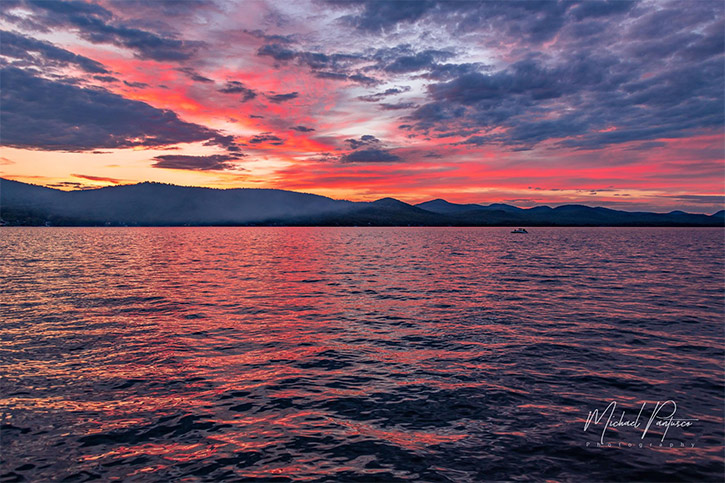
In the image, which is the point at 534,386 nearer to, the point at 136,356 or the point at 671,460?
the point at 671,460

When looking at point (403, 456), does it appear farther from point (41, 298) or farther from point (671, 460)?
point (41, 298)

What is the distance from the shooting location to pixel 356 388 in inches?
579

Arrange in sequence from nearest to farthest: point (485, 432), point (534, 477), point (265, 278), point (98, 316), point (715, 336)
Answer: point (534, 477)
point (485, 432)
point (715, 336)
point (98, 316)
point (265, 278)

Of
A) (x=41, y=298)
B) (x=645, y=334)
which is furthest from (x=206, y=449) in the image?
(x=41, y=298)

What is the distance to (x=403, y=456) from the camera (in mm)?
10352

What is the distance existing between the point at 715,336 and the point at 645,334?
12.0 ft

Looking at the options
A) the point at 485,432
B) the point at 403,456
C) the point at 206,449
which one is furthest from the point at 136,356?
the point at 485,432

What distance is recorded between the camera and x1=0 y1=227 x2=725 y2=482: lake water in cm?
1016

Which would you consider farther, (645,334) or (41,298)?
(41,298)

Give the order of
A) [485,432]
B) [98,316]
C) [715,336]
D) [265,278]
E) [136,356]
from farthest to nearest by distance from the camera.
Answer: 1. [265,278]
2. [98,316]
3. [715,336]
4. [136,356]
5. [485,432]

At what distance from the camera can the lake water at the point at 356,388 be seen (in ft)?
33.3

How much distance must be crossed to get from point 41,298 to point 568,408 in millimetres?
37198

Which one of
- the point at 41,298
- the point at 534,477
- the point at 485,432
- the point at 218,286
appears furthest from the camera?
the point at 218,286

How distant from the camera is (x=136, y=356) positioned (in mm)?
18234
